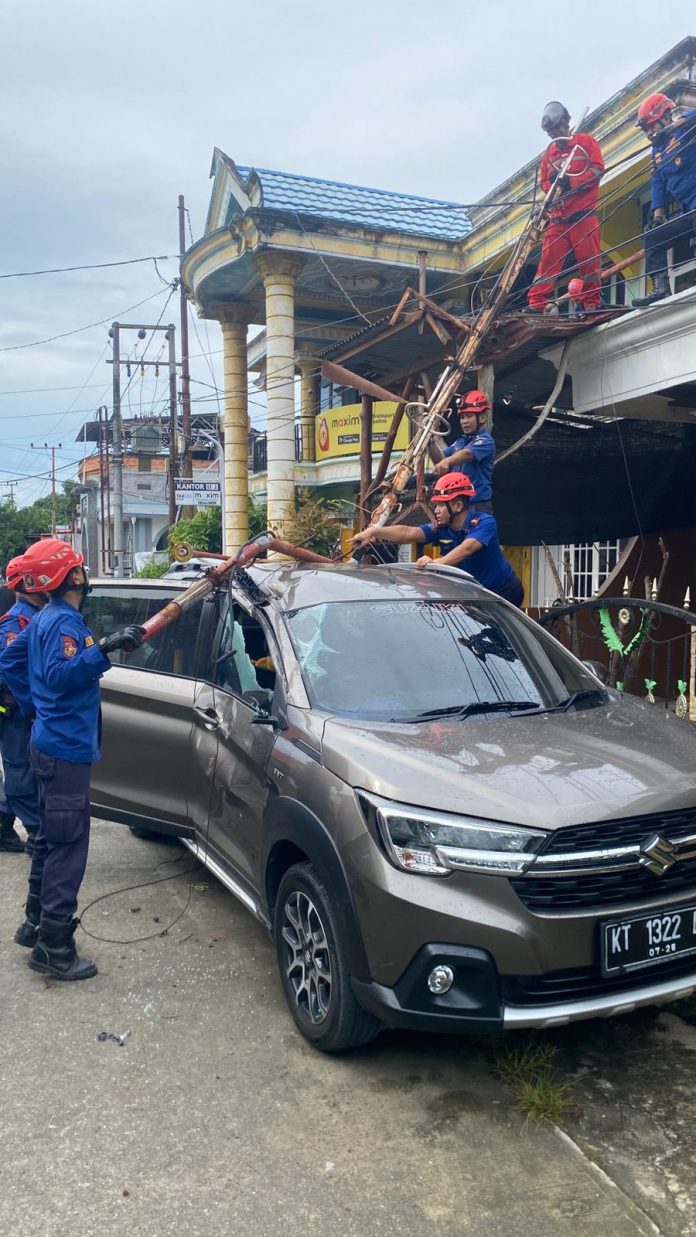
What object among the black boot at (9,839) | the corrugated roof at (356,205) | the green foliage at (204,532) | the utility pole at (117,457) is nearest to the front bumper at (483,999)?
the black boot at (9,839)

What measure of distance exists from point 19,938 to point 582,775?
9.51 ft

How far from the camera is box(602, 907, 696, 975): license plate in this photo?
113 inches

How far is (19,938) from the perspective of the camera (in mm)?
Result: 4453

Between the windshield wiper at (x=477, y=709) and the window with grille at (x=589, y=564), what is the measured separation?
30.1 feet

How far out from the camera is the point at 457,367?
771cm

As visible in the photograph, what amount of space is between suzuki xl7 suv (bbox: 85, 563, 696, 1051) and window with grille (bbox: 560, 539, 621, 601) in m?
8.66

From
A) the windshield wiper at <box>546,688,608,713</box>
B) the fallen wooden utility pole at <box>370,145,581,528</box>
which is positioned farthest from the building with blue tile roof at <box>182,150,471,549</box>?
the windshield wiper at <box>546,688,608,713</box>

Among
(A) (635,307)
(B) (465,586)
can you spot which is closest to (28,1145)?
(B) (465,586)

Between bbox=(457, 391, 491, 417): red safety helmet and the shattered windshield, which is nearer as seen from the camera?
the shattered windshield

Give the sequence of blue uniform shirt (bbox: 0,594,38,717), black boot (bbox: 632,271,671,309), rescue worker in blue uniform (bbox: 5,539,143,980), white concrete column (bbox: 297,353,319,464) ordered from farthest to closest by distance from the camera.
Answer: white concrete column (bbox: 297,353,319,464) → black boot (bbox: 632,271,671,309) → blue uniform shirt (bbox: 0,594,38,717) → rescue worker in blue uniform (bbox: 5,539,143,980)

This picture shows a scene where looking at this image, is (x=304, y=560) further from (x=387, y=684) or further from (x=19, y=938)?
(x=19, y=938)

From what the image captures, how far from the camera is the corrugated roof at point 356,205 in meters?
13.9

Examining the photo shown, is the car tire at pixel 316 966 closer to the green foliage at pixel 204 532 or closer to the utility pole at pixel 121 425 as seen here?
the green foliage at pixel 204 532

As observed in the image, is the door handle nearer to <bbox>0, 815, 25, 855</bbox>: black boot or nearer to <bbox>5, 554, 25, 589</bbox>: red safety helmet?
<bbox>5, 554, 25, 589</bbox>: red safety helmet
